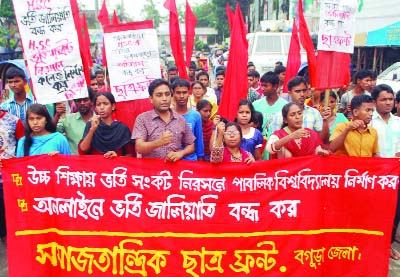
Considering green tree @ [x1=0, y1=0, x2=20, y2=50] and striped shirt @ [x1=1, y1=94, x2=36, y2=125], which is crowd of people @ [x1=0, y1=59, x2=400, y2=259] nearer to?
striped shirt @ [x1=1, y1=94, x2=36, y2=125]

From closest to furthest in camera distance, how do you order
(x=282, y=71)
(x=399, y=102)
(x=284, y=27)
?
1. (x=399, y=102)
2. (x=282, y=71)
3. (x=284, y=27)

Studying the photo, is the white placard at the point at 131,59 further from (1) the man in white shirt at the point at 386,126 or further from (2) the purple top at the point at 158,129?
(1) the man in white shirt at the point at 386,126

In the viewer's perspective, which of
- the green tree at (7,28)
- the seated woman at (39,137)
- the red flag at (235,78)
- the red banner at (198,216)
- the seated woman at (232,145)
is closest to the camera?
the red banner at (198,216)

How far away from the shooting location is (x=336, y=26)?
4.46 meters

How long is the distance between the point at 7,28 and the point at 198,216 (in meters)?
22.7

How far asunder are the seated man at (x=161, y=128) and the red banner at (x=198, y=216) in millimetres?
204

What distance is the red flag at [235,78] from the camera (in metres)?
4.26

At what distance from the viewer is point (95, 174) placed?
3539 mm

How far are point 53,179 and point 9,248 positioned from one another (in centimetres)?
59

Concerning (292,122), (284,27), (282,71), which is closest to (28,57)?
(292,122)

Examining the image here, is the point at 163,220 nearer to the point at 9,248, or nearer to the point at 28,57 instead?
the point at 9,248

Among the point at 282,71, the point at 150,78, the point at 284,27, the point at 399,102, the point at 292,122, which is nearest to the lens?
the point at 292,122

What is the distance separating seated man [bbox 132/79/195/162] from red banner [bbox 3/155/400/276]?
20 cm

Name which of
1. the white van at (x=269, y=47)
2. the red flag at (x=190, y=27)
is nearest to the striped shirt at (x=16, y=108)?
the red flag at (x=190, y=27)
